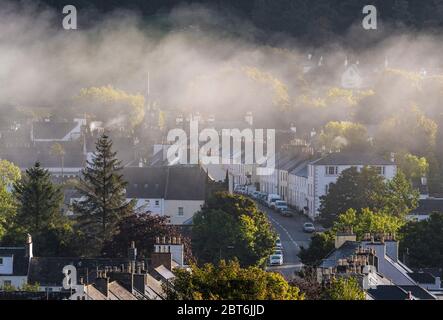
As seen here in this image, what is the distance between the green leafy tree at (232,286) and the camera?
97.5 feet

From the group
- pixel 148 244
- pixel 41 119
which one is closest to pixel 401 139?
pixel 41 119

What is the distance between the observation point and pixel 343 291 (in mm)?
32906

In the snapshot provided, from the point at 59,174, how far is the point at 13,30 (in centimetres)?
7842

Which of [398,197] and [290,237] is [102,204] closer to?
[290,237]

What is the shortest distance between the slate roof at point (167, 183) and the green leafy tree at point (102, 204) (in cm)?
804

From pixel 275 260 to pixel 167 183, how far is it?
18213 mm

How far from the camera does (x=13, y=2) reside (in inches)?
6786

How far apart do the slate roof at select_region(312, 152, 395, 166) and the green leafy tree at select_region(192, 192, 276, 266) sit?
21.0 meters

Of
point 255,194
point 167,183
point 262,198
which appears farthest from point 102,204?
point 255,194

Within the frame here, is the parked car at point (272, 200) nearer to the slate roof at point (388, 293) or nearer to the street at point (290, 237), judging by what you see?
the street at point (290, 237)
